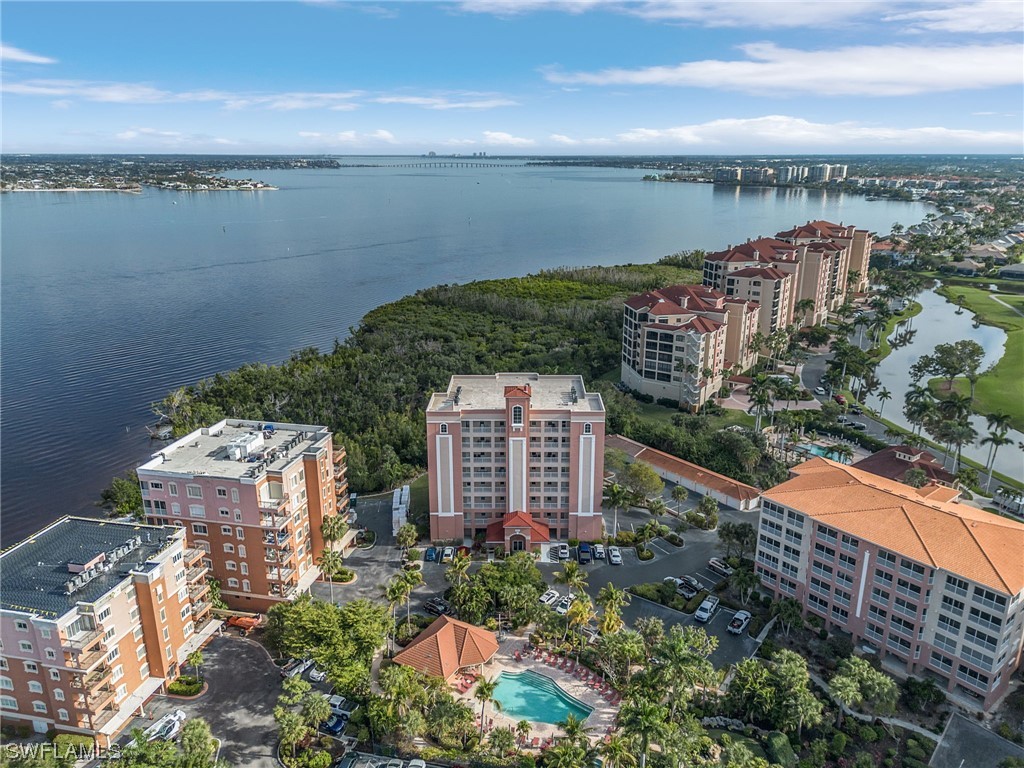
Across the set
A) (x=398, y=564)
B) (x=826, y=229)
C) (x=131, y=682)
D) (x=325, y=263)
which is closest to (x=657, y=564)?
(x=398, y=564)

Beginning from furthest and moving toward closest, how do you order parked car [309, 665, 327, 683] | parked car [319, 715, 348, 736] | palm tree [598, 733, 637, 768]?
parked car [309, 665, 327, 683] < parked car [319, 715, 348, 736] < palm tree [598, 733, 637, 768]

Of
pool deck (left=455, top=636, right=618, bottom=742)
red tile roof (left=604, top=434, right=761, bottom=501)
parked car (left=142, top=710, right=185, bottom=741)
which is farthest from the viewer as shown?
red tile roof (left=604, top=434, right=761, bottom=501)

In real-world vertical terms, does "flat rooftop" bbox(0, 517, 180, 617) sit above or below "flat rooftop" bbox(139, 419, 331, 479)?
below

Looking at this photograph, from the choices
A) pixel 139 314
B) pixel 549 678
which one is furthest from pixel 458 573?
pixel 139 314

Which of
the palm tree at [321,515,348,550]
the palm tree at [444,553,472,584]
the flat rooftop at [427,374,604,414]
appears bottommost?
the palm tree at [444,553,472,584]

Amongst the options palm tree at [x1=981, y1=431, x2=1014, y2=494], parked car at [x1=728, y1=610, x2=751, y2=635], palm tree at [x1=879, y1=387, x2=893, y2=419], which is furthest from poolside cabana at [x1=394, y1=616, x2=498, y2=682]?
palm tree at [x1=879, y1=387, x2=893, y2=419]

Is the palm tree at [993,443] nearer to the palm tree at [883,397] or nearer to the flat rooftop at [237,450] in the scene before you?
the palm tree at [883,397]

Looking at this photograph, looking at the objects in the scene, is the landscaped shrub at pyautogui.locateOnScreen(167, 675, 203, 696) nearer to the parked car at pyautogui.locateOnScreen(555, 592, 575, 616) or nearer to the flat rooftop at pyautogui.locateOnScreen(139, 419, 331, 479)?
the flat rooftop at pyautogui.locateOnScreen(139, 419, 331, 479)
